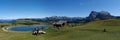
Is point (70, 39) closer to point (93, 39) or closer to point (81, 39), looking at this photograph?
point (81, 39)

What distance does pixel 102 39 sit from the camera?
39750 millimetres

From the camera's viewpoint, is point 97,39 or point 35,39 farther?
point 35,39

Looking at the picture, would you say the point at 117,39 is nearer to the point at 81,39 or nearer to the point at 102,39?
the point at 102,39

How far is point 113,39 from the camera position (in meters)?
39.1

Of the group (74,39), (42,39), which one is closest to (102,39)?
(74,39)

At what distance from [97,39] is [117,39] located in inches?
182

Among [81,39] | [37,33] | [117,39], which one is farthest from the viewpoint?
[37,33]

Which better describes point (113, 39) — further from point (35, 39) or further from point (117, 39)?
point (35, 39)

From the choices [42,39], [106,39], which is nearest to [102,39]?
[106,39]

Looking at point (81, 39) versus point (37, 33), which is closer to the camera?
point (81, 39)

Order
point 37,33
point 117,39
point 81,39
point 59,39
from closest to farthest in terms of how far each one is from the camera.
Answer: point 117,39 < point 81,39 < point 59,39 < point 37,33

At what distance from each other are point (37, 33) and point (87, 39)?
23.4 m

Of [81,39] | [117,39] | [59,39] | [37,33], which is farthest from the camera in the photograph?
[37,33]

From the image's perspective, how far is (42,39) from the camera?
4703 cm
